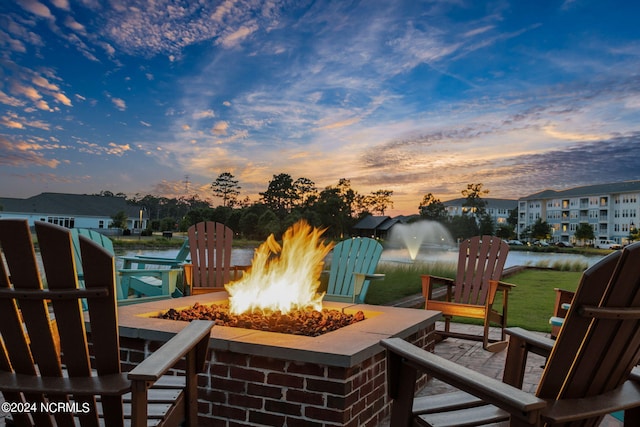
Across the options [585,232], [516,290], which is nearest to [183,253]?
[516,290]

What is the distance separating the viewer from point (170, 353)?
1535 millimetres

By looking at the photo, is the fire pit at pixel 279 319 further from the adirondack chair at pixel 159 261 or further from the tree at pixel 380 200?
the tree at pixel 380 200

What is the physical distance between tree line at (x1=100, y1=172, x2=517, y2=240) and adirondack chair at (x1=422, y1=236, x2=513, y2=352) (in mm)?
7790

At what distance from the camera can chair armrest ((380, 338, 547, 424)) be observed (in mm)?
1251

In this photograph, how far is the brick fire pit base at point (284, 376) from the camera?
2.27 metres

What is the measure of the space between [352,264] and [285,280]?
148 cm

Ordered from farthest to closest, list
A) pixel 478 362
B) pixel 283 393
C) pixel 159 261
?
pixel 159 261 < pixel 478 362 < pixel 283 393

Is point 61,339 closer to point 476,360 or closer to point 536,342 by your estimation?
point 536,342

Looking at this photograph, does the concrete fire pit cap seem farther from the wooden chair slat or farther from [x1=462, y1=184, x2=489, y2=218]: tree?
[x1=462, y1=184, x2=489, y2=218]: tree

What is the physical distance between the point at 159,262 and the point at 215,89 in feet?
19.3

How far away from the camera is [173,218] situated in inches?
510

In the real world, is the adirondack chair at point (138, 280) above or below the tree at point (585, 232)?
above

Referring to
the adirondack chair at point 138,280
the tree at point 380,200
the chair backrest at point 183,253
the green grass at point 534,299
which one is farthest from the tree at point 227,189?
the adirondack chair at point 138,280

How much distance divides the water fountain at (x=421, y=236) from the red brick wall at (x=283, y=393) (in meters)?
13.9
